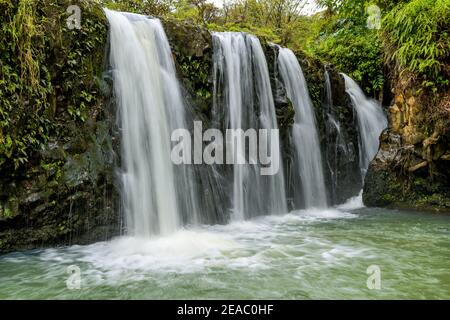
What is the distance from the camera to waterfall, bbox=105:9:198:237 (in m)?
5.63

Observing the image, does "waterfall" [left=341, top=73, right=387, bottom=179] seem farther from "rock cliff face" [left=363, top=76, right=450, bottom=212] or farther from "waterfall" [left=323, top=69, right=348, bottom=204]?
"rock cliff face" [left=363, top=76, right=450, bottom=212]

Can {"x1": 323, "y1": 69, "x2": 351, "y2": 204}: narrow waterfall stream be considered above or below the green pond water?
above

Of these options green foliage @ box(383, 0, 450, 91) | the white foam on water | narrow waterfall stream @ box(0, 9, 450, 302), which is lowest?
the white foam on water

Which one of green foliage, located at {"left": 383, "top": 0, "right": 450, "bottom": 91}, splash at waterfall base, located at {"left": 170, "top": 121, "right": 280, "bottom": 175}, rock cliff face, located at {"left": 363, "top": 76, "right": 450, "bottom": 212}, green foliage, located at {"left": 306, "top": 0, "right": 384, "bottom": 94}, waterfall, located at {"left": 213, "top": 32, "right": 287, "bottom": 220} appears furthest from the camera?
green foliage, located at {"left": 306, "top": 0, "right": 384, "bottom": 94}

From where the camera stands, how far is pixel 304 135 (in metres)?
8.66

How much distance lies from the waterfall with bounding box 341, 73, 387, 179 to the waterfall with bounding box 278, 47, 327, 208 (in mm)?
1918

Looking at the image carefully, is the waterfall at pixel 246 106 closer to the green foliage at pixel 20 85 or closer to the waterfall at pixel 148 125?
the waterfall at pixel 148 125

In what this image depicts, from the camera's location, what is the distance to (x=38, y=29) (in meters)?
4.89

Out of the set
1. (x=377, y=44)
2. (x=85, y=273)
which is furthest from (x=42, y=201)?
(x=377, y=44)

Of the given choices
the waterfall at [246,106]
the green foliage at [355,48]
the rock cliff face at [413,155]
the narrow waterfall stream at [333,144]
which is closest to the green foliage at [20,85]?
the waterfall at [246,106]

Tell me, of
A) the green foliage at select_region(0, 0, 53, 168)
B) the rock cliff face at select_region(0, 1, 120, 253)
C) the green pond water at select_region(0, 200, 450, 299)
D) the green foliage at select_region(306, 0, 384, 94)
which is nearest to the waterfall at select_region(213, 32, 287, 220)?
the green pond water at select_region(0, 200, 450, 299)

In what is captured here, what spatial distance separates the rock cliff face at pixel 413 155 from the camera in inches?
299

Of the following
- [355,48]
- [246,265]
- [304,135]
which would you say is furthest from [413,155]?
[246,265]
